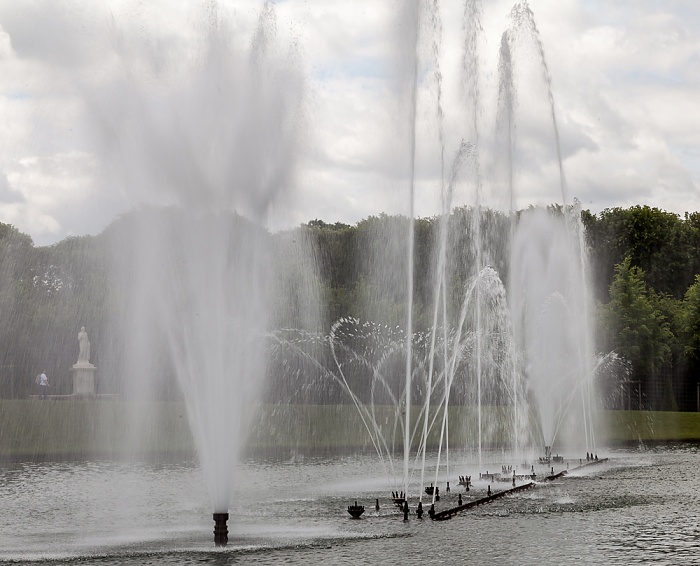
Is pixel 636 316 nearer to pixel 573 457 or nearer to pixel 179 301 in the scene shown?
pixel 573 457

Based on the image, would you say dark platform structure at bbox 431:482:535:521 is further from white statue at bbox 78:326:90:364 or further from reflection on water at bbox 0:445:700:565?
white statue at bbox 78:326:90:364

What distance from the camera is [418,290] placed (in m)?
77.3

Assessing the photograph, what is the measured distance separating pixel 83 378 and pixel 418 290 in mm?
30480

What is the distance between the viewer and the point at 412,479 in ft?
98.9

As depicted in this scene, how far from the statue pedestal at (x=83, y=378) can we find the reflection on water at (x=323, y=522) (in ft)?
69.6

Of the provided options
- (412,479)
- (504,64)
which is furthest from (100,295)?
(412,479)

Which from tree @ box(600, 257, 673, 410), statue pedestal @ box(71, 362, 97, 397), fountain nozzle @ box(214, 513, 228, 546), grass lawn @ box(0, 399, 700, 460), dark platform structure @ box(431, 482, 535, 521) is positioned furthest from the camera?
tree @ box(600, 257, 673, 410)

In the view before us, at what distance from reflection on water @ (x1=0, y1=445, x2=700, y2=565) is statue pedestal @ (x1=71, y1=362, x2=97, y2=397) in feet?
69.6

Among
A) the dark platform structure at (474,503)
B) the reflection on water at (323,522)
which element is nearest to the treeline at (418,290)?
the reflection on water at (323,522)

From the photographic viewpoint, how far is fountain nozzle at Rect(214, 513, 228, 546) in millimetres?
18125

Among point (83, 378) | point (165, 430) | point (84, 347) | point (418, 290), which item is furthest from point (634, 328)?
point (165, 430)

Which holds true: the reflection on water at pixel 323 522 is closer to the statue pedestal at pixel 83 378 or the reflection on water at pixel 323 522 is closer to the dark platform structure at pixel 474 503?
the dark platform structure at pixel 474 503

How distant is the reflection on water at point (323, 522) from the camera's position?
17250mm

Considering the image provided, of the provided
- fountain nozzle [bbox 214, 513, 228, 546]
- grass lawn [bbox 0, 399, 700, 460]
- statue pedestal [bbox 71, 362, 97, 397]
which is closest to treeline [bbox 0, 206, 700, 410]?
statue pedestal [bbox 71, 362, 97, 397]
